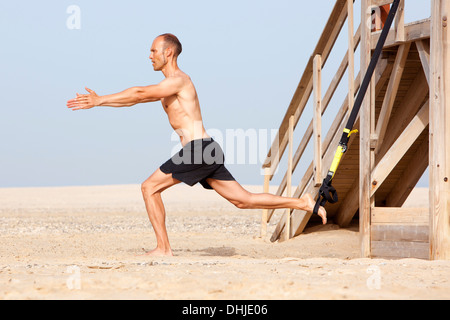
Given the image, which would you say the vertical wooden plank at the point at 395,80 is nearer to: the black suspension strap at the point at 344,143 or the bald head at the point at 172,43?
the black suspension strap at the point at 344,143

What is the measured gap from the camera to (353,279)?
14.9 feet

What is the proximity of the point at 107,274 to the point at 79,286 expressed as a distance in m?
0.70

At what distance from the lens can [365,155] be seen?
727 cm

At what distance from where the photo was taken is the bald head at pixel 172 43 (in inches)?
262

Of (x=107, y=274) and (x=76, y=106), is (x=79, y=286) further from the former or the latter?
(x=76, y=106)

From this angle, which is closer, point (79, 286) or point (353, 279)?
point (79, 286)

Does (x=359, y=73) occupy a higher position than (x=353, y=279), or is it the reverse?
(x=359, y=73)

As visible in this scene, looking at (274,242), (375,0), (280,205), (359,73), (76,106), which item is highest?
(375,0)

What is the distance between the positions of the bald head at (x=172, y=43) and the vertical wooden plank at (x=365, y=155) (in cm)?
215

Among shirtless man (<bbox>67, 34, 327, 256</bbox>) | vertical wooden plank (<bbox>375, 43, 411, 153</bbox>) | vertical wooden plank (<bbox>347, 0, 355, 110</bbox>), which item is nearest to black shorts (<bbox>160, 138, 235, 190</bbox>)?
shirtless man (<bbox>67, 34, 327, 256</bbox>)

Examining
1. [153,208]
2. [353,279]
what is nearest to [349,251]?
[153,208]
